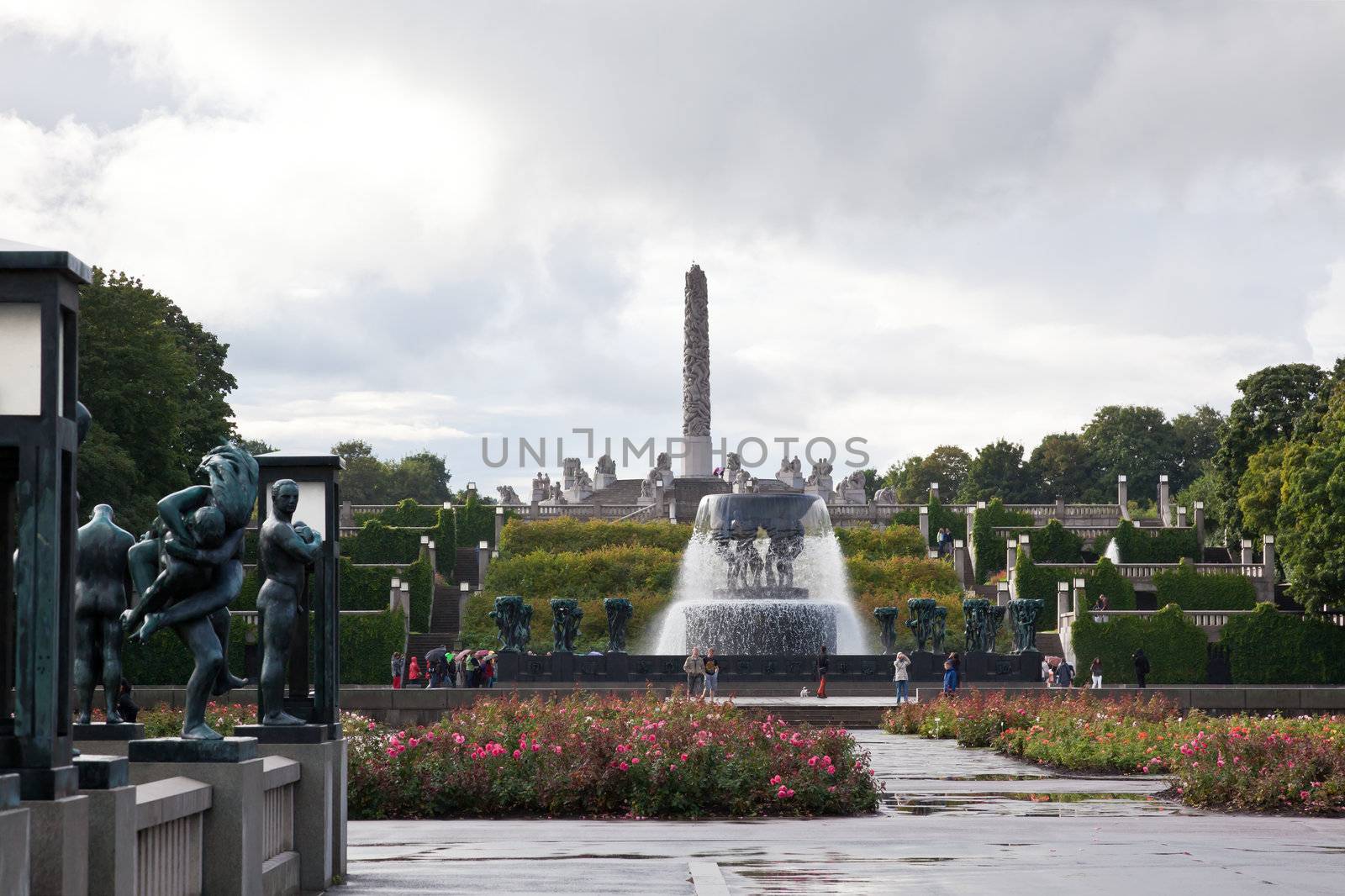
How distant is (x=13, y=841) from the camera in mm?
5434

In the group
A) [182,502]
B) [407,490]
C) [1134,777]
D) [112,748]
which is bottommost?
[1134,777]

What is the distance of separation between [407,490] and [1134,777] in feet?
360

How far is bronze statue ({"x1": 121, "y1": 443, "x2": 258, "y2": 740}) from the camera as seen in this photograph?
8.89 m

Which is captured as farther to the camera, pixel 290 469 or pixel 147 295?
pixel 147 295

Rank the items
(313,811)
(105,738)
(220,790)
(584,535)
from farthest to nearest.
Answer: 1. (584,535)
2. (313,811)
3. (105,738)
4. (220,790)

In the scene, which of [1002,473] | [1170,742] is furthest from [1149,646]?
[1002,473]

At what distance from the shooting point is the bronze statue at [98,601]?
920 cm

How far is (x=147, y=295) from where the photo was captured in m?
49.5

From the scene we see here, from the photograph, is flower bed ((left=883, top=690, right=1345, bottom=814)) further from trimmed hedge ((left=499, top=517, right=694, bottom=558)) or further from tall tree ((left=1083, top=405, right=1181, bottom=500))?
tall tree ((left=1083, top=405, right=1181, bottom=500))

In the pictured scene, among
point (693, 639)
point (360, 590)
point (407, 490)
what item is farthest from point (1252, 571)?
point (407, 490)

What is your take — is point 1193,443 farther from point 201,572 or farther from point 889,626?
point 201,572

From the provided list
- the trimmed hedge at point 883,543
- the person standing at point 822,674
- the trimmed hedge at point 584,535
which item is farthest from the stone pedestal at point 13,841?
the trimmed hedge at point 584,535

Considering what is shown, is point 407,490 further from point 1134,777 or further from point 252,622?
point 1134,777

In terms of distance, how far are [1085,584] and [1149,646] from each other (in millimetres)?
6358
